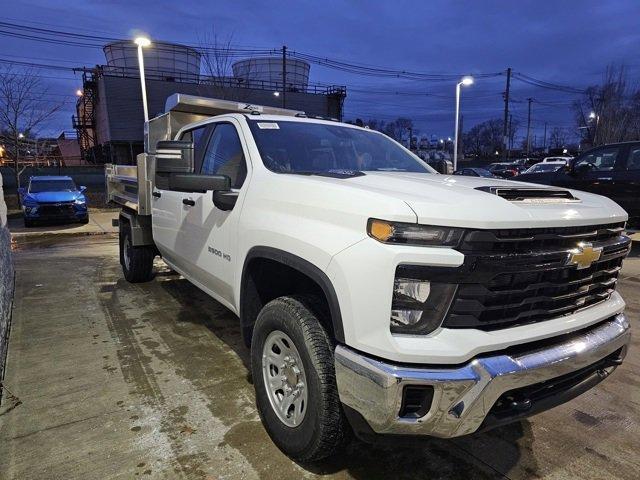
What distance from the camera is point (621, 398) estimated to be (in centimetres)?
345

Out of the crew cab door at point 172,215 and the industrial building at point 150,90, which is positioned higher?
the industrial building at point 150,90

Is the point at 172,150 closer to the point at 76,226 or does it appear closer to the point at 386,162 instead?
the point at 386,162

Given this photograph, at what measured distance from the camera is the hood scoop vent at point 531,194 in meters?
2.37

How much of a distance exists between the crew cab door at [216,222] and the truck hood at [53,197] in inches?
471

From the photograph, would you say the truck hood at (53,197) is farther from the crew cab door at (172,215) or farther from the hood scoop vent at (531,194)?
the hood scoop vent at (531,194)

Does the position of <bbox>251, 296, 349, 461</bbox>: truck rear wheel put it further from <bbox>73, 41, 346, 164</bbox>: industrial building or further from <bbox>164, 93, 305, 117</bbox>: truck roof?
<bbox>73, 41, 346, 164</bbox>: industrial building

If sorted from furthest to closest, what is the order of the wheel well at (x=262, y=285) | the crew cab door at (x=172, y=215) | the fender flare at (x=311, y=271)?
the crew cab door at (x=172, y=215) < the wheel well at (x=262, y=285) < the fender flare at (x=311, y=271)

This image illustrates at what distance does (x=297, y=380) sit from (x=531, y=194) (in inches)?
62.0

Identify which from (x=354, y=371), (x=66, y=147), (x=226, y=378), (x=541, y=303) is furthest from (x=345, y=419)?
(x=66, y=147)

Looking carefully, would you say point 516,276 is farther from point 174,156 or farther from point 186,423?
point 174,156

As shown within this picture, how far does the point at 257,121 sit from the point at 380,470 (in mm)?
2535

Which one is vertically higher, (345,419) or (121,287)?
(345,419)

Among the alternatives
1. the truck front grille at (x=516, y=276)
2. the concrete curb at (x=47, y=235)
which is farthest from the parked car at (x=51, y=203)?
the truck front grille at (x=516, y=276)

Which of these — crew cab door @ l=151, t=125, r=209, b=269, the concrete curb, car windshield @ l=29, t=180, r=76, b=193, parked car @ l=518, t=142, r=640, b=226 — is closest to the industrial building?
car windshield @ l=29, t=180, r=76, b=193
